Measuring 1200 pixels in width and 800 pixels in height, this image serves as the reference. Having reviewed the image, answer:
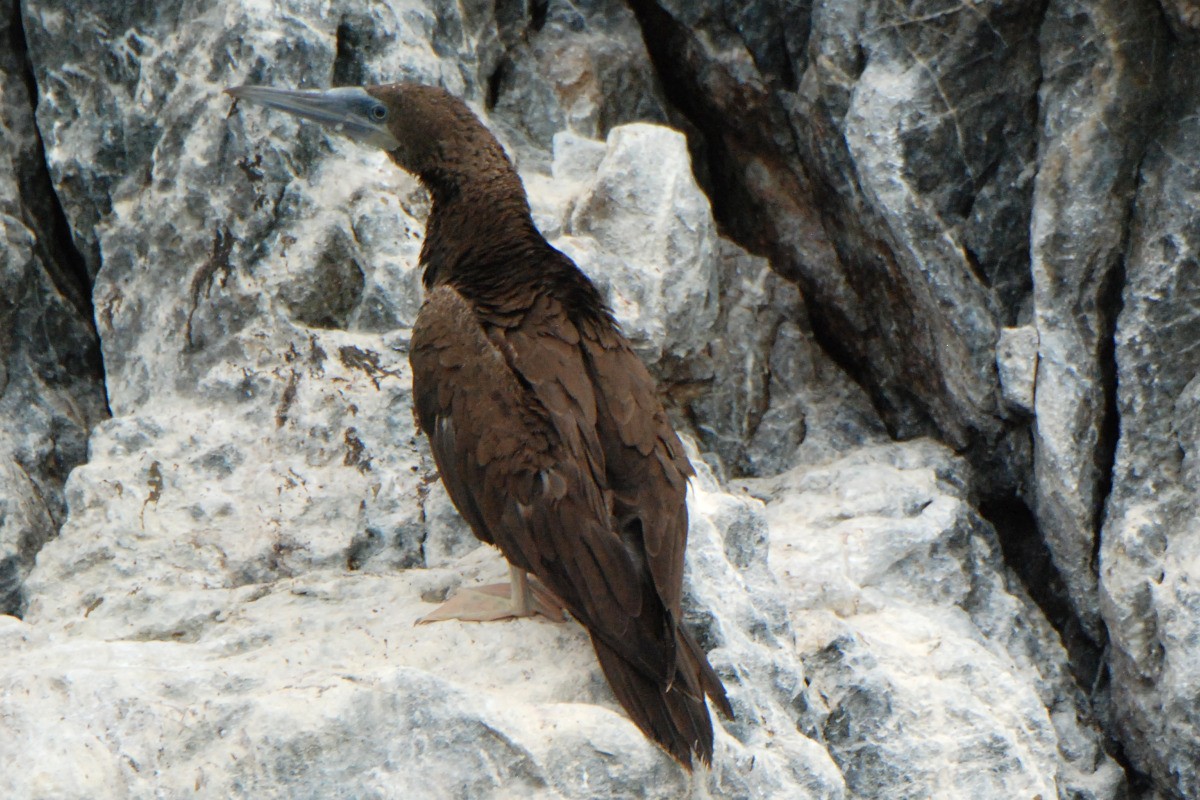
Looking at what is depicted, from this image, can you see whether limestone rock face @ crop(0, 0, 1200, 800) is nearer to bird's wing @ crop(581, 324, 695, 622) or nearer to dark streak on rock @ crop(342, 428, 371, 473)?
dark streak on rock @ crop(342, 428, 371, 473)

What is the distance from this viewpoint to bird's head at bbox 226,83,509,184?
5445 millimetres

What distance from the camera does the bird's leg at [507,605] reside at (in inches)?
177

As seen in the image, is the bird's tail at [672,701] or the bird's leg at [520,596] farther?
the bird's leg at [520,596]

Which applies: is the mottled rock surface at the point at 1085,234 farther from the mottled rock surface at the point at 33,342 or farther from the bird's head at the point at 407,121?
the mottled rock surface at the point at 33,342

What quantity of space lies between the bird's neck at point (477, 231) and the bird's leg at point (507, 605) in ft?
3.46

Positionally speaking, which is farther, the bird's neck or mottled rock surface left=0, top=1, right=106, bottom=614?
mottled rock surface left=0, top=1, right=106, bottom=614

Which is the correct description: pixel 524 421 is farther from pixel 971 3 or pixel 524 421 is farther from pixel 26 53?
pixel 26 53

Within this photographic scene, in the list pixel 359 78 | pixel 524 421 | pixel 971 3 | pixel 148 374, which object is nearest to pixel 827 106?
pixel 971 3

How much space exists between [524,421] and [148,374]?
7.01 ft

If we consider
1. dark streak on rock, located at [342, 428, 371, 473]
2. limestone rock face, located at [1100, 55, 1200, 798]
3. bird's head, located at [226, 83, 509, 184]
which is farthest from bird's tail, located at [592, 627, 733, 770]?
bird's head, located at [226, 83, 509, 184]

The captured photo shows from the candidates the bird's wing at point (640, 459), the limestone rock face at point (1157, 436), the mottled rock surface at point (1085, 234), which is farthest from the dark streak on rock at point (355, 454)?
the limestone rock face at point (1157, 436)

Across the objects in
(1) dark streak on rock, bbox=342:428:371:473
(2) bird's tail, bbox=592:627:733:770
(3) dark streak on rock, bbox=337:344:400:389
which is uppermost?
(3) dark streak on rock, bbox=337:344:400:389

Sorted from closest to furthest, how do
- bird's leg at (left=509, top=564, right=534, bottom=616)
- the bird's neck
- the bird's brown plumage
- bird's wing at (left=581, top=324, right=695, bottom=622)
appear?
the bird's brown plumage < bird's wing at (left=581, top=324, right=695, bottom=622) < bird's leg at (left=509, top=564, right=534, bottom=616) < the bird's neck

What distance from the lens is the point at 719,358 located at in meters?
6.43
